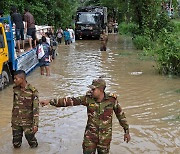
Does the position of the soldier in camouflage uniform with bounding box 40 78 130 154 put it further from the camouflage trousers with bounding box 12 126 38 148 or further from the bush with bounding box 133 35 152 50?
the bush with bounding box 133 35 152 50

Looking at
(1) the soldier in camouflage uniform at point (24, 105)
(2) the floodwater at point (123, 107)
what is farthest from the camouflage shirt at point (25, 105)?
(2) the floodwater at point (123, 107)

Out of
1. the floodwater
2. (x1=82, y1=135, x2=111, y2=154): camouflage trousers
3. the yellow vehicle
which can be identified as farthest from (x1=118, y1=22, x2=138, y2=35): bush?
(x1=82, y1=135, x2=111, y2=154): camouflage trousers

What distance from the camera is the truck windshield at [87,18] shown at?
31078mm

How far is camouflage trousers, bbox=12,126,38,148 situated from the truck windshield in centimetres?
2559

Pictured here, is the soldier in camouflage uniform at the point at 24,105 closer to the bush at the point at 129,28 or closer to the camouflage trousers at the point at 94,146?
the camouflage trousers at the point at 94,146

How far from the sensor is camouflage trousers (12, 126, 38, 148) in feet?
18.8

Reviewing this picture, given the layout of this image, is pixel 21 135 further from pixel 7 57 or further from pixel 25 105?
pixel 7 57

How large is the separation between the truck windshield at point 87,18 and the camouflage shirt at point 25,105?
84.6 feet

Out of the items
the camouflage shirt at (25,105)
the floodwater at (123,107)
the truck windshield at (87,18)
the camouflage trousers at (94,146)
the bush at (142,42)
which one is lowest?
the floodwater at (123,107)

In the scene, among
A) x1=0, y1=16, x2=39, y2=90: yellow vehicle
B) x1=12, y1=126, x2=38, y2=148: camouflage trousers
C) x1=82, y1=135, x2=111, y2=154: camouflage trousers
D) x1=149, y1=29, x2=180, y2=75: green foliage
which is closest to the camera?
x1=82, y1=135, x2=111, y2=154: camouflage trousers

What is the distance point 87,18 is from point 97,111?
2702 cm

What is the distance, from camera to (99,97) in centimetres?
466

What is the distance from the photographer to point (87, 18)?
31.2 m

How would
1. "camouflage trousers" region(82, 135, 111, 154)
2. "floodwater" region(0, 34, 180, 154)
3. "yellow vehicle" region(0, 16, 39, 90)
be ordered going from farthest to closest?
"yellow vehicle" region(0, 16, 39, 90)
"floodwater" region(0, 34, 180, 154)
"camouflage trousers" region(82, 135, 111, 154)
